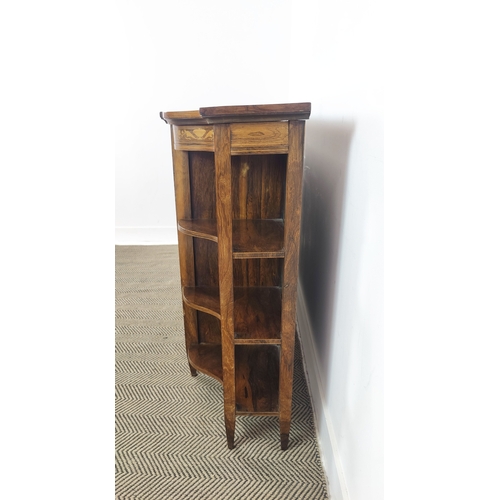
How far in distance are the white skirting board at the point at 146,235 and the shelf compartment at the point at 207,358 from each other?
166 cm

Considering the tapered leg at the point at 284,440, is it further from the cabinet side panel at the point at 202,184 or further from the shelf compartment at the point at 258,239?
the cabinet side panel at the point at 202,184

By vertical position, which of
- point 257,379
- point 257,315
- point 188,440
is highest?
point 257,315

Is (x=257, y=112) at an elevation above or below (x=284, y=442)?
above

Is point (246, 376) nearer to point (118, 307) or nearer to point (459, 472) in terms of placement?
point (459, 472)

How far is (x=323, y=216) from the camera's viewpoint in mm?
1206

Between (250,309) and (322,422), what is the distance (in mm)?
390

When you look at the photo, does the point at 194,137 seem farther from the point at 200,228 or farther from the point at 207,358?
the point at 207,358

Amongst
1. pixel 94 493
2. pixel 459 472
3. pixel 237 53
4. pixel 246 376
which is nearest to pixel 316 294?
pixel 246 376

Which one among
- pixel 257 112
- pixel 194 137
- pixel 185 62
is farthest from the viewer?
pixel 185 62

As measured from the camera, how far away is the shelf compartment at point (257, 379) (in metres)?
1.12

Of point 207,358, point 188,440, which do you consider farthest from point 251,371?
point 188,440

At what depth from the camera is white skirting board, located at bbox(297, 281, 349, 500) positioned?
3.07 feet

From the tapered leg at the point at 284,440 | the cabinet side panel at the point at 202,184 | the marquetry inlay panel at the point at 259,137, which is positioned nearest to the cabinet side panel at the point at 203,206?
the cabinet side panel at the point at 202,184

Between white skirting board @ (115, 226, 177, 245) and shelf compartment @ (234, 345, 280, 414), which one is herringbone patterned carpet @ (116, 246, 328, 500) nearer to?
shelf compartment @ (234, 345, 280, 414)
